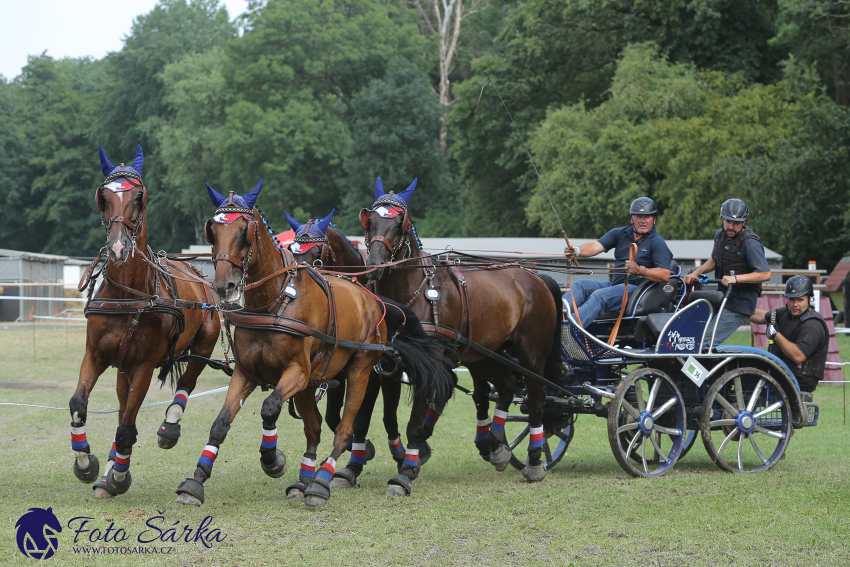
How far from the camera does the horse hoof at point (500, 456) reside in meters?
8.06

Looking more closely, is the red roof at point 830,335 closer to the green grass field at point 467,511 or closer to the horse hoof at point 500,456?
the green grass field at point 467,511

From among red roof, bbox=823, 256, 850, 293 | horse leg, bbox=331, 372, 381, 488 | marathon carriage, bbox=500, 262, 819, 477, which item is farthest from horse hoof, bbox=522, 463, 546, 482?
red roof, bbox=823, 256, 850, 293

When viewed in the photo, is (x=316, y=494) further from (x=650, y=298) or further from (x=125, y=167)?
(x=650, y=298)

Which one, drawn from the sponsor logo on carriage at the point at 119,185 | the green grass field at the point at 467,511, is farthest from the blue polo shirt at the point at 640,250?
the sponsor logo on carriage at the point at 119,185

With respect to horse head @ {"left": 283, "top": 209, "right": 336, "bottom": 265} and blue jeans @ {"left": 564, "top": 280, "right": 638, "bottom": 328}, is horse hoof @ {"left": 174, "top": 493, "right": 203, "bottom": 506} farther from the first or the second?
blue jeans @ {"left": 564, "top": 280, "right": 638, "bottom": 328}

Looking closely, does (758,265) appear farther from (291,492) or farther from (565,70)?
(565,70)

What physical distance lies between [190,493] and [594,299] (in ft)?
13.5

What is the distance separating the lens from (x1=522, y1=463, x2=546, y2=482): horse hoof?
7805mm

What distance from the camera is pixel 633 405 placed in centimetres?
812

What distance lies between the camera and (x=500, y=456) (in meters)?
8.08

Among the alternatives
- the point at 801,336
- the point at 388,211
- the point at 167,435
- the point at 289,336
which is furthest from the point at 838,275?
the point at 167,435

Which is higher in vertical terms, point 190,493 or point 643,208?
point 643,208

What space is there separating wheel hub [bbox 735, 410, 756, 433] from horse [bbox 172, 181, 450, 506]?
292 cm

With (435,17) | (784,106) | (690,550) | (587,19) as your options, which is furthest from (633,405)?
(435,17)
